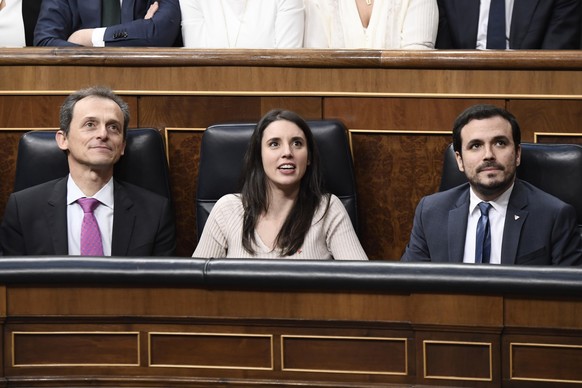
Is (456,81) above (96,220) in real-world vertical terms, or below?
above

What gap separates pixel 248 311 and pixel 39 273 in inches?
9.3

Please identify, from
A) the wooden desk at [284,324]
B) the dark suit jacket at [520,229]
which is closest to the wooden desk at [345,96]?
the dark suit jacket at [520,229]

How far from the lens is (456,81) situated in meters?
1.60

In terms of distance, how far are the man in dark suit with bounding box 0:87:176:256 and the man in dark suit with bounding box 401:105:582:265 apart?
395 millimetres

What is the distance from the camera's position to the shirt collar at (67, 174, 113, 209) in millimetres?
1553

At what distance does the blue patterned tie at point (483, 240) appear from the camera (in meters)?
1.41

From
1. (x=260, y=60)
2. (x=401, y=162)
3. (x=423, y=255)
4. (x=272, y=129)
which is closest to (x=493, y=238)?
(x=423, y=255)

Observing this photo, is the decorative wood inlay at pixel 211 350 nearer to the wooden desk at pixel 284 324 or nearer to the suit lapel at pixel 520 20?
the wooden desk at pixel 284 324

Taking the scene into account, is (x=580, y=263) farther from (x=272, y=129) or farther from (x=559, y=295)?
(x=272, y=129)

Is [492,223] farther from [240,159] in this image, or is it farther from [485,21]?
[485,21]

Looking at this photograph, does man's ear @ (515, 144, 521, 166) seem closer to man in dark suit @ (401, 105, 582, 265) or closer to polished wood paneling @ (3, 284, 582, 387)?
man in dark suit @ (401, 105, 582, 265)

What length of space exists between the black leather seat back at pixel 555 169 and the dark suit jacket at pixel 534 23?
37cm

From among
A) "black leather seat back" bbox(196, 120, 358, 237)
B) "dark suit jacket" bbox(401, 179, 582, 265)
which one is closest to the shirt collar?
"black leather seat back" bbox(196, 120, 358, 237)

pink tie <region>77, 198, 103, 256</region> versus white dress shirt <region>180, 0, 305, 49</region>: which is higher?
white dress shirt <region>180, 0, 305, 49</region>
